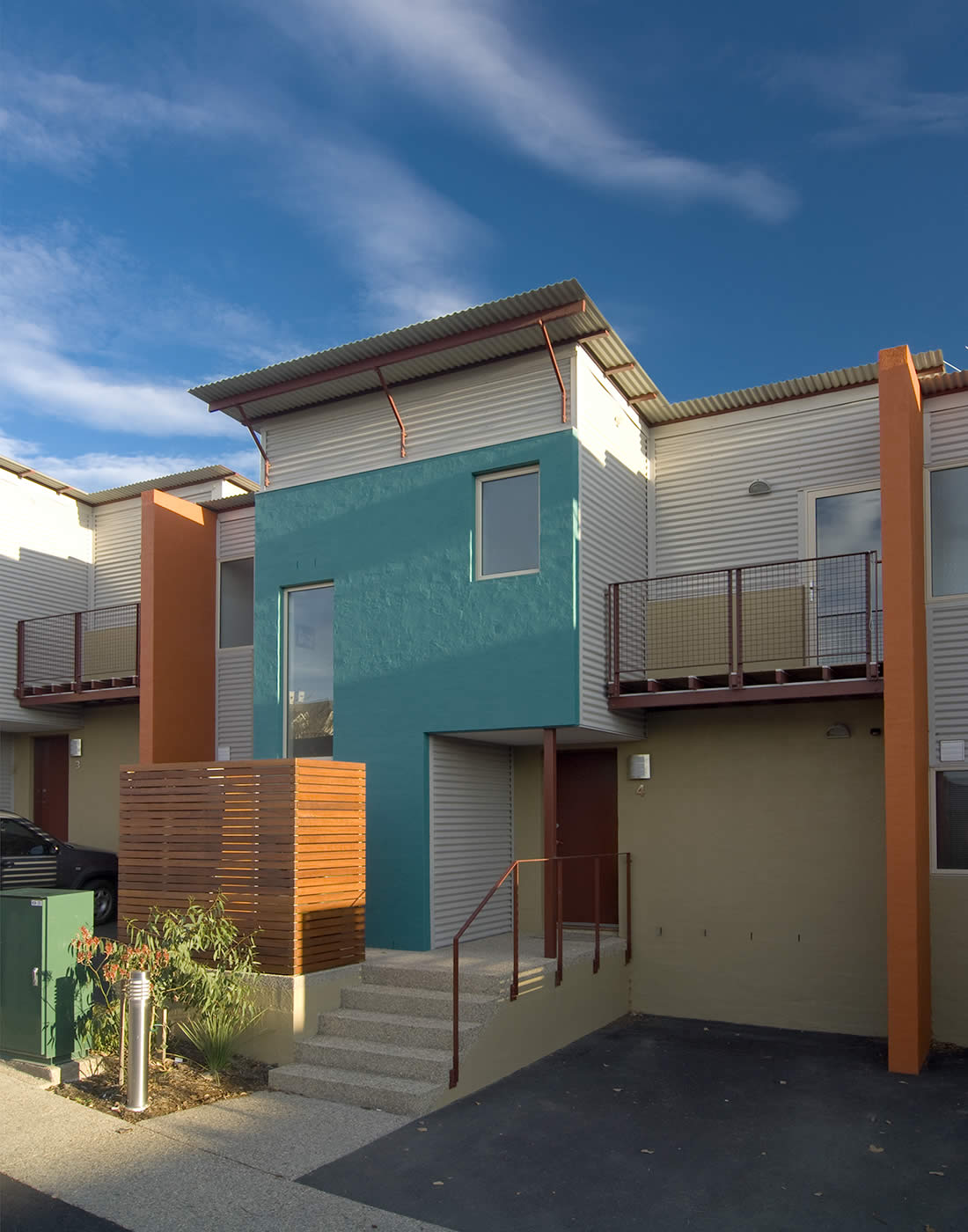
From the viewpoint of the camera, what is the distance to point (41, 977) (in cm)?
768

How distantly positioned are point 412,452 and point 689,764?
4.48 meters

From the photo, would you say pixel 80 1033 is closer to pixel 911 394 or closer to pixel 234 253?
pixel 911 394

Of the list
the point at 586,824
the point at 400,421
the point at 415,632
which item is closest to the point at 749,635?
the point at 586,824

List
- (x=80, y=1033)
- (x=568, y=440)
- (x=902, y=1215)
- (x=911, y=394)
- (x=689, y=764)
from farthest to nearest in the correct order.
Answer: (x=689, y=764), (x=568, y=440), (x=911, y=394), (x=80, y=1033), (x=902, y=1215)

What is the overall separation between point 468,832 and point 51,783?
831 cm

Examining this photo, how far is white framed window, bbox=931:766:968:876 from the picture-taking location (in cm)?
933

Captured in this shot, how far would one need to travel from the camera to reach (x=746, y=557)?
36.1ft

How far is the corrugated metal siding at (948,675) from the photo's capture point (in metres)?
9.47

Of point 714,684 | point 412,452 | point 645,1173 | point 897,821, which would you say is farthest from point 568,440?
point 645,1173

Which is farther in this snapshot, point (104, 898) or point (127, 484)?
point (127, 484)

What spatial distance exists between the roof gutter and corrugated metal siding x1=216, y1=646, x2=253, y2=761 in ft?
11.6

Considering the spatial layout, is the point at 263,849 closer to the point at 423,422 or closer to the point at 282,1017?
the point at 282,1017

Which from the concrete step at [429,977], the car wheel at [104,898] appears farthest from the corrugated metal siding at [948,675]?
the car wheel at [104,898]

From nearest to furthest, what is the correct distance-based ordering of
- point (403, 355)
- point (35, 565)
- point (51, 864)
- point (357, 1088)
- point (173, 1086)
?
point (357, 1088)
point (173, 1086)
point (403, 355)
point (51, 864)
point (35, 565)
